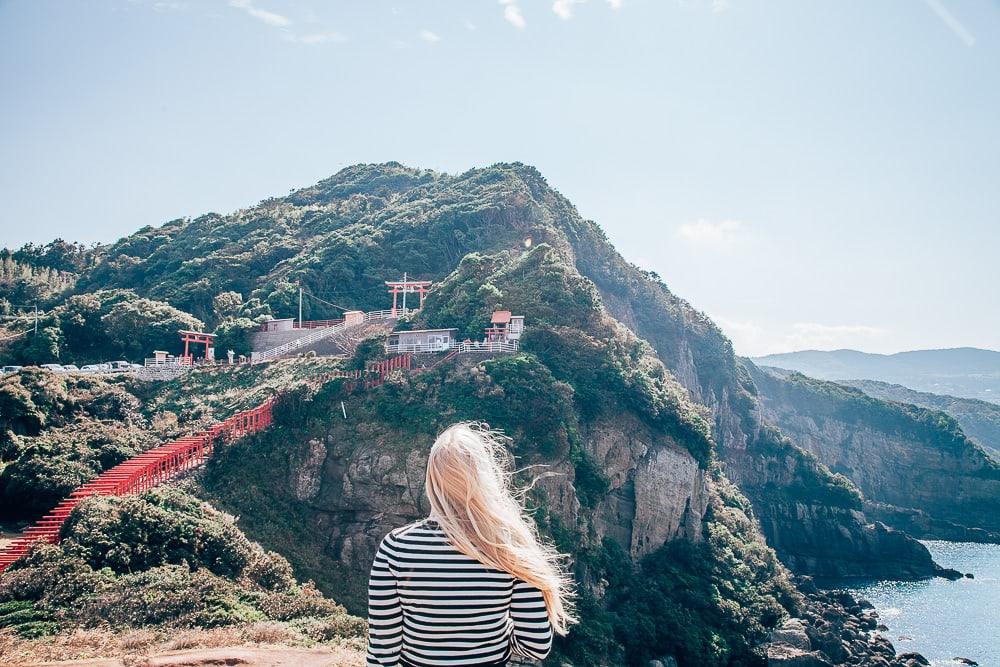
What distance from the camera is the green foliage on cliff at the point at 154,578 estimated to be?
13906 millimetres

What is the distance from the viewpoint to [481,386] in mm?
28453

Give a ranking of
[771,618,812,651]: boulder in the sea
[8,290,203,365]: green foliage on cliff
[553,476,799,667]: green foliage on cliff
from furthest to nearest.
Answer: [8,290,203,365]: green foliage on cliff → [771,618,812,651]: boulder in the sea → [553,476,799,667]: green foliage on cliff

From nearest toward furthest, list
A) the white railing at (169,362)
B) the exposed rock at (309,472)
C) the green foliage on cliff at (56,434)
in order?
the green foliage on cliff at (56,434), the exposed rock at (309,472), the white railing at (169,362)

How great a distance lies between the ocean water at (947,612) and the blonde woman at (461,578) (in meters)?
37.6

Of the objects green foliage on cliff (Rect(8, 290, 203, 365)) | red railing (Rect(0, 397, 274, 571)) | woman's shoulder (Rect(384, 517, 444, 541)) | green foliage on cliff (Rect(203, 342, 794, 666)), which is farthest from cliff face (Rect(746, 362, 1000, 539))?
woman's shoulder (Rect(384, 517, 444, 541))

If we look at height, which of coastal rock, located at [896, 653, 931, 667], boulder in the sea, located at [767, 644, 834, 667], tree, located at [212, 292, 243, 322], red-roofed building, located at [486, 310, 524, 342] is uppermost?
tree, located at [212, 292, 243, 322]

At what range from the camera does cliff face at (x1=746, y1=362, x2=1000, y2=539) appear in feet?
213

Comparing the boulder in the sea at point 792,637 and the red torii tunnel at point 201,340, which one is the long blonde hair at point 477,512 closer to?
the boulder in the sea at point 792,637

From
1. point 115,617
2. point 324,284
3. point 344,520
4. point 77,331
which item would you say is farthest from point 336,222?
point 115,617

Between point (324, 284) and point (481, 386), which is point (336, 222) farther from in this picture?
point (481, 386)

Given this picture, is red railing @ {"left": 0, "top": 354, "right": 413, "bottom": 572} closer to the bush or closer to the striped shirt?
the bush

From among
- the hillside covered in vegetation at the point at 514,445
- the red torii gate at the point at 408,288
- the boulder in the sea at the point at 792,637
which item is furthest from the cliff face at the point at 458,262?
the boulder in the sea at the point at 792,637

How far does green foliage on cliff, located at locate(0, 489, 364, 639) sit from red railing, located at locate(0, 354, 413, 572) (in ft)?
2.85

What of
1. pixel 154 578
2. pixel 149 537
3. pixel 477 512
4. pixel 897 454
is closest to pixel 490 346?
pixel 149 537
